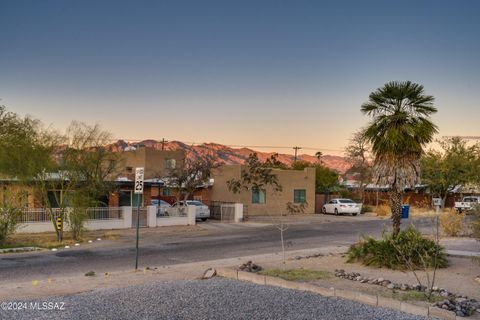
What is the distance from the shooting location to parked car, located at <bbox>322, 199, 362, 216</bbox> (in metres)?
47.5

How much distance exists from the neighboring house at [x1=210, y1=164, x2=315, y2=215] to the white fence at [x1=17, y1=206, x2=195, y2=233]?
36.1ft

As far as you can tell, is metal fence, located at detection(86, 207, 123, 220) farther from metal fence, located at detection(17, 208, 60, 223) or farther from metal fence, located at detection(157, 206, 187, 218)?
metal fence, located at detection(157, 206, 187, 218)

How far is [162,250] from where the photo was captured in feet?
68.9

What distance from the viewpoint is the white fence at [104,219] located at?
1033 inches

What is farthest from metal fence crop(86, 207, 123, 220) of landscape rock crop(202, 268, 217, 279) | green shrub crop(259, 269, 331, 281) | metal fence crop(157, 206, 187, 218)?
green shrub crop(259, 269, 331, 281)

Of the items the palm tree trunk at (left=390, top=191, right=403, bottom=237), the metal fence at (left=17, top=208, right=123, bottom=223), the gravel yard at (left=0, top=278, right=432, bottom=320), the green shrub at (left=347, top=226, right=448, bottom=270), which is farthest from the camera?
the metal fence at (left=17, top=208, right=123, bottom=223)

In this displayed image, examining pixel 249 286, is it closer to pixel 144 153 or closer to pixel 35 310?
pixel 35 310

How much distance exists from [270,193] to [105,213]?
18.6 m

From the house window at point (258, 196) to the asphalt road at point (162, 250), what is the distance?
42.4 ft

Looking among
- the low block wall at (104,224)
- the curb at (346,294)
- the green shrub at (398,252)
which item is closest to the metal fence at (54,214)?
the low block wall at (104,224)

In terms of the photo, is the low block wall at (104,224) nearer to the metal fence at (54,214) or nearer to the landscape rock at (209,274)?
the metal fence at (54,214)

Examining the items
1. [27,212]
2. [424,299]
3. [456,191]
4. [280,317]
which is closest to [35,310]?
[280,317]

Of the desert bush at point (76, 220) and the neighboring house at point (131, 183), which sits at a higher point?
the neighboring house at point (131, 183)

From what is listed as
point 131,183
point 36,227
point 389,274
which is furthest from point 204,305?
point 131,183
